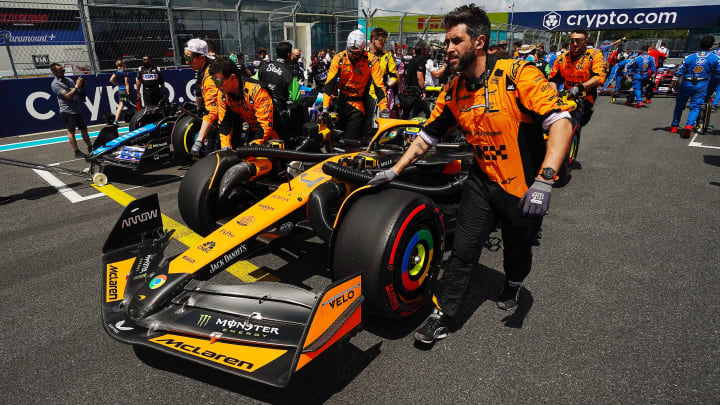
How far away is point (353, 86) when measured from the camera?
223 inches

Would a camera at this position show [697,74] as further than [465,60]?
Yes

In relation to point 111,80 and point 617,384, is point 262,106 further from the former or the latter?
point 111,80

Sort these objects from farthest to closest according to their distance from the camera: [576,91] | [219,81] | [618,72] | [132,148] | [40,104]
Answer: [618,72] → [40,104] → [132,148] → [576,91] → [219,81]

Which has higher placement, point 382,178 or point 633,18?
point 633,18

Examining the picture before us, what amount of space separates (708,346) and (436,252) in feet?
5.71

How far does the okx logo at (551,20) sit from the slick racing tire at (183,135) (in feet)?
132

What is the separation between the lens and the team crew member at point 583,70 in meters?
5.26

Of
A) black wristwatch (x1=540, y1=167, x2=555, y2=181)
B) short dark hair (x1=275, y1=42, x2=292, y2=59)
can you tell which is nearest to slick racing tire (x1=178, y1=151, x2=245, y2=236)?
black wristwatch (x1=540, y1=167, x2=555, y2=181)

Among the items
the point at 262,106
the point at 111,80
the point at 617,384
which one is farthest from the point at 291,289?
the point at 111,80

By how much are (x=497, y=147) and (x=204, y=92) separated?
3.89 m

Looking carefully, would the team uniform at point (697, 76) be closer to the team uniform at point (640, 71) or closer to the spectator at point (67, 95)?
the team uniform at point (640, 71)

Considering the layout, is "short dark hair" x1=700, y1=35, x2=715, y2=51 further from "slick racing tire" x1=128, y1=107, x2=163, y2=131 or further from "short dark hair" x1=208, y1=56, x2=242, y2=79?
"slick racing tire" x1=128, y1=107, x2=163, y2=131

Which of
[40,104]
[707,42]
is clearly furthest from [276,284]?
[40,104]

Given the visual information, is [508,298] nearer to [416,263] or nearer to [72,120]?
[416,263]
